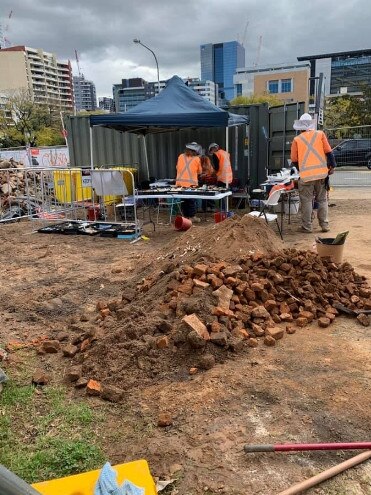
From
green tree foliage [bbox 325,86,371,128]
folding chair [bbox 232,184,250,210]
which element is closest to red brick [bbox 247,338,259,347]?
folding chair [bbox 232,184,250,210]

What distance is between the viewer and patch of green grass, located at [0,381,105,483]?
258 centimetres

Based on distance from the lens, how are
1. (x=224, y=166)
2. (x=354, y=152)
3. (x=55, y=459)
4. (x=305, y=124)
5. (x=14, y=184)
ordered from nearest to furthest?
(x=55, y=459)
(x=305, y=124)
(x=224, y=166)
(x=14, y=184)
(x=354, y=152)

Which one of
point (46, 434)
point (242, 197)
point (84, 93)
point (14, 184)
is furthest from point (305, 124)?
point (84, 93)

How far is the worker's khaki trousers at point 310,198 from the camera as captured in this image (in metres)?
8.50

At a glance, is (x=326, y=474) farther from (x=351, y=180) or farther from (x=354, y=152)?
(x=354, y=152)

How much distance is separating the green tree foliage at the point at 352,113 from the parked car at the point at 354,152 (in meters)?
20.3

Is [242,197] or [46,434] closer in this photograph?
[46,434]

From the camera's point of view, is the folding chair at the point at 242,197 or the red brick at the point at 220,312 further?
the folding chair at the point at 242,197

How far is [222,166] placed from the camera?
10.3 m

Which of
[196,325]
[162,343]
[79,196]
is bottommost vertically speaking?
[162,343]

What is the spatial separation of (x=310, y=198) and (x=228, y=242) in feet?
12.7

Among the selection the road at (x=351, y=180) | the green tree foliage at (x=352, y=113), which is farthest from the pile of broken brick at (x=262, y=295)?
the green tree foliage at (x=352, y=113)

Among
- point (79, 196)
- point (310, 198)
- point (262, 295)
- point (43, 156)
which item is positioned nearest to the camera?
point (262, 295)

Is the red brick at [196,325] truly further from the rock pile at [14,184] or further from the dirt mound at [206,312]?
the rock pile at [14,184]
